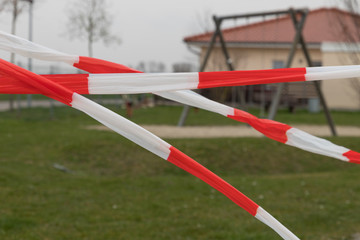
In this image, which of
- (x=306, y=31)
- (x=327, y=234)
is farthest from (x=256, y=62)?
(x=327, y=234)

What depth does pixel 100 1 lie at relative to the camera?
27828 mm

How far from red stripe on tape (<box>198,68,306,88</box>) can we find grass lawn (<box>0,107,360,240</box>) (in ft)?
8.87

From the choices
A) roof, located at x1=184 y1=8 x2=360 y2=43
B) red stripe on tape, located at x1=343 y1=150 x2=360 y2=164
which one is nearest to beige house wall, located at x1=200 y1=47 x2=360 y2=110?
roof, located at x1=184 y1=8 x2=360 y2=43

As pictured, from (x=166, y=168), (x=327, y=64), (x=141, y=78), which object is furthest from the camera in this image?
(x=327, y=64)

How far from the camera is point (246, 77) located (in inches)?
75.2

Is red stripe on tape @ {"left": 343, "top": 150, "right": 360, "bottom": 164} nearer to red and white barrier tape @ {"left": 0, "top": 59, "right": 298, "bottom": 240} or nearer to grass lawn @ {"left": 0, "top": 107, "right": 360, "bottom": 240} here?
red and white barrier tape @ {"left": 0, "top": 59, "right": 298, "bottom": 240}

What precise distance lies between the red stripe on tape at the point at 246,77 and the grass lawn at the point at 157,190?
270 centimetres

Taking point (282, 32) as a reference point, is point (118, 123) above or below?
above

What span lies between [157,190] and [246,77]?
4649 millimetres

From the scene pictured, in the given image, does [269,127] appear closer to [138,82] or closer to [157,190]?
[138,82]

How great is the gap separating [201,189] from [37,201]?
189 centimetres

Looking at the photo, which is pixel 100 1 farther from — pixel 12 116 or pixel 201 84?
pixel 201 84

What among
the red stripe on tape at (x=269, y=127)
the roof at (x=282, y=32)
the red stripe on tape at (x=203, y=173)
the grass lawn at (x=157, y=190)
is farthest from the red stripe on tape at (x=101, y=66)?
the roof at (x=282, y=32)

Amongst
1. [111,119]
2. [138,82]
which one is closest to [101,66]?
[138,82]
